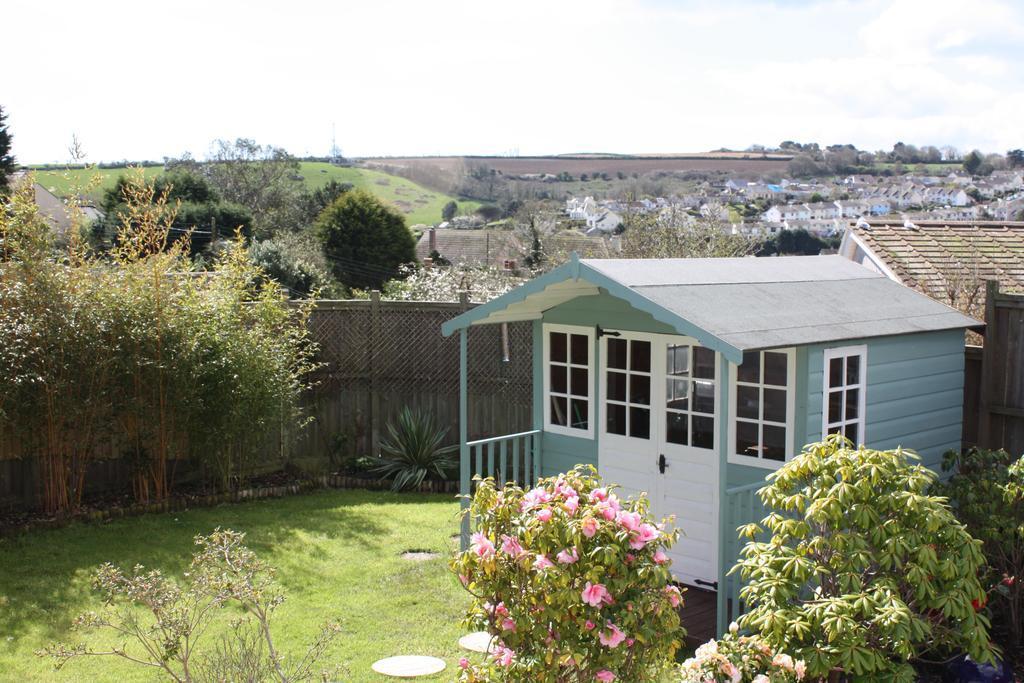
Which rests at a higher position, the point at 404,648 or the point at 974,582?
the point at 974,582

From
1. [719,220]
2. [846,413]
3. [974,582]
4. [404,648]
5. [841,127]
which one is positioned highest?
[841,127]

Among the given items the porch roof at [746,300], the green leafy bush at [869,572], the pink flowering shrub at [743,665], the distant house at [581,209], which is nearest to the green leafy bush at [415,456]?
the porch roof at [746,300]

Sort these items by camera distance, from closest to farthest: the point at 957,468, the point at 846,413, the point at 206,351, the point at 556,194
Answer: the point at 846,413
the point at 957,468
the point at 206,351
the point at 556,194

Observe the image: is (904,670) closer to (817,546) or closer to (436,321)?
(817,546)

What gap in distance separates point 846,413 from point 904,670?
8.02 ft

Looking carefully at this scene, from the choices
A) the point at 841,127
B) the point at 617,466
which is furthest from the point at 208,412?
the point at 841,127

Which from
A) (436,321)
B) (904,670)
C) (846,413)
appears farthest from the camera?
(436,321)

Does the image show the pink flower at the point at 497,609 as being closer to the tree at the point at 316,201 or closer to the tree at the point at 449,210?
the tree at the point at 316,201

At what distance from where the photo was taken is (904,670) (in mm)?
4629

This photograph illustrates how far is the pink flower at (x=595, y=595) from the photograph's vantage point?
13.0 ft

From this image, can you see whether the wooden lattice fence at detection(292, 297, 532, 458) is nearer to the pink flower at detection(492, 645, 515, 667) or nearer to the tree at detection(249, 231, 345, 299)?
the pink flower at detection(492, 645, 515, 667)

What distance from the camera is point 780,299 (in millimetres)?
7055

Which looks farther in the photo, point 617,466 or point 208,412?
point 208,412

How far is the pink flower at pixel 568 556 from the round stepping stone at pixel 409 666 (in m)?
2.11
